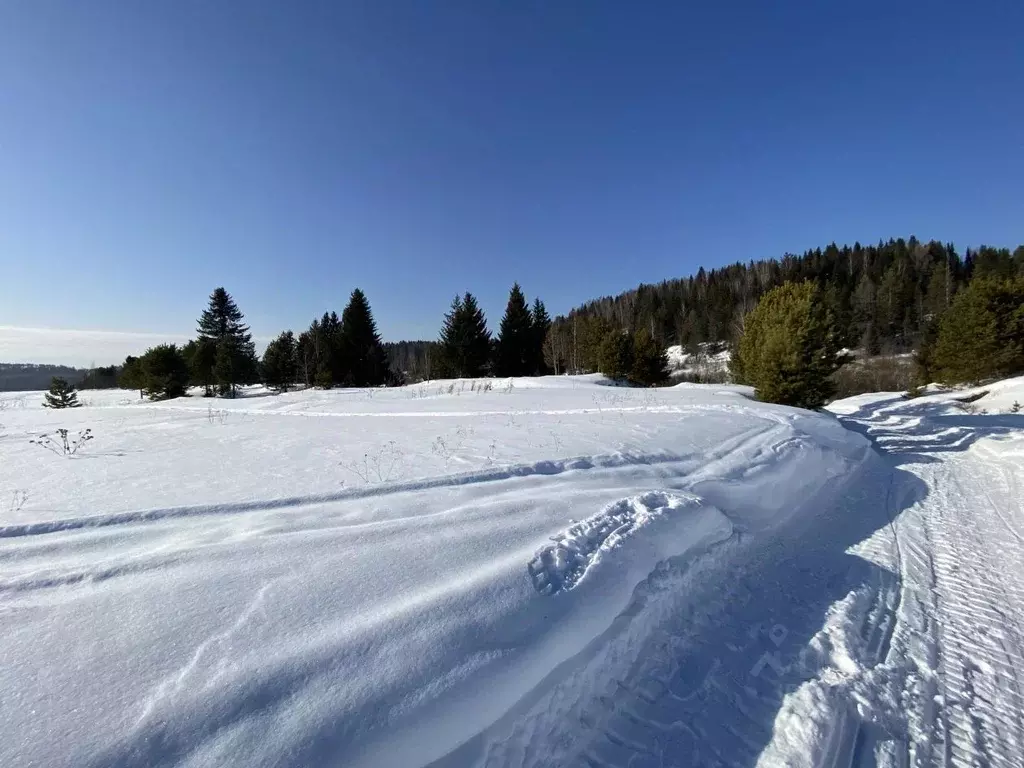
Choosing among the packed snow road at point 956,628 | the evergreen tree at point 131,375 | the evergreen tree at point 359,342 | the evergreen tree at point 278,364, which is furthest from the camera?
the evergreen tree at point 278,364

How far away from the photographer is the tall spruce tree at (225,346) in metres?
38.0

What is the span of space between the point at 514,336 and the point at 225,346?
25.1 metres

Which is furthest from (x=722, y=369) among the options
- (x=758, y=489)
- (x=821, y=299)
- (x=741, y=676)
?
(x=741, y=676)

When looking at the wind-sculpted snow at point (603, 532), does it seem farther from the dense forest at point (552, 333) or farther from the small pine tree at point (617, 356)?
the small pine tree at point (617, 356)

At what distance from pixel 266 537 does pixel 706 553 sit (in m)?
4.11

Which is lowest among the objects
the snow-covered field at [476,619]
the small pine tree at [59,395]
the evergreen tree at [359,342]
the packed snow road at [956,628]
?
the packed snow road at [956,628]

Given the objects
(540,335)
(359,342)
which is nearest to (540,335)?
(540,335)

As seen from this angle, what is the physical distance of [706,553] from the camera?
4.52 metres

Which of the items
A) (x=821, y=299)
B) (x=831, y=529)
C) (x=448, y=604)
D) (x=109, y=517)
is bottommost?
(x=831, y=529)

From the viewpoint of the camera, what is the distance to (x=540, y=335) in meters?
45.5

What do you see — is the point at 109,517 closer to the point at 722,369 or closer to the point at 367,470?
the point at 367,470

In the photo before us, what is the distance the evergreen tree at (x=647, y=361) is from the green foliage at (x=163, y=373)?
3405cm

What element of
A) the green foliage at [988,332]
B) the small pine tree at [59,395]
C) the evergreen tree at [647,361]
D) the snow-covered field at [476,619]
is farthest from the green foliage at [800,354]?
the small pine tree at [59,395]

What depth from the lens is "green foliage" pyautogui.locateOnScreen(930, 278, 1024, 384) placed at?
78.0ft
